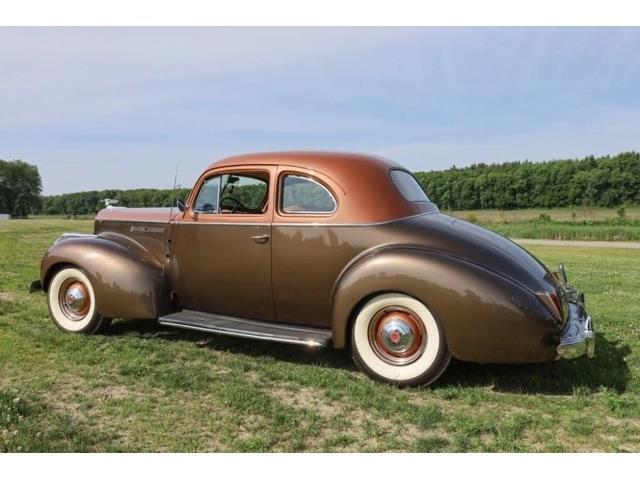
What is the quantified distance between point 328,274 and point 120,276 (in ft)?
7.63

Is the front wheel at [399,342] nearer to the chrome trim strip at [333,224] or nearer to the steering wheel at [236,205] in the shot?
the chrome trim strip at [333,224]

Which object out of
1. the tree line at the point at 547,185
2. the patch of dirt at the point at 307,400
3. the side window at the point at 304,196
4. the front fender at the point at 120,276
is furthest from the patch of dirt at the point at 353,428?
the tree line at the point at 547,185

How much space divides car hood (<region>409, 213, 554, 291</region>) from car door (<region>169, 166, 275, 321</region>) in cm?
147

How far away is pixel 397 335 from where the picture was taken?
4102 mm

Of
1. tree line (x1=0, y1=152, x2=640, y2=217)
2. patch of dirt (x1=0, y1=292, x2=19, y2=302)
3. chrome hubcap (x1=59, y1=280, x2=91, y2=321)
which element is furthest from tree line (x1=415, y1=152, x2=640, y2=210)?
chrome hubcap (x1=59, y1=280, x2=91, y2=321)

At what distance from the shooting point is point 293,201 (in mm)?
4719

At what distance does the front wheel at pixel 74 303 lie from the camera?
556 centimetres

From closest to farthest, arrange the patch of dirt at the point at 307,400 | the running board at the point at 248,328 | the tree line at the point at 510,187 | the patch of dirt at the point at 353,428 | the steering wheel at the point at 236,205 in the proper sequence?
the patch of dirt at the point at 353,428 < the patch of dirt at the point at 307,400 < the running board at the point at 248,328 < the steering wheel at the point at 236,205 < the tree line at the point at 510,187

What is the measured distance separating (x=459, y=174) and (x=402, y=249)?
75637 millimetres

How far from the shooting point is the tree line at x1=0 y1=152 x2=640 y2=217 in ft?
206

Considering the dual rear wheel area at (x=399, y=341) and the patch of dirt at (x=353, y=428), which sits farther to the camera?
the dual rear wheel area at (x=399, y=341)

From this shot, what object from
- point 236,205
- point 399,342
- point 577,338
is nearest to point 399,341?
point 399,342

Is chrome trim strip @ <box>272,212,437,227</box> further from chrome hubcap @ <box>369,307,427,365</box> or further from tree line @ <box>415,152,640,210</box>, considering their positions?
tree line @ <box>415,152,640,210</box>

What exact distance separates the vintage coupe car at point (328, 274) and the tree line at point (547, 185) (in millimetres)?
59520
